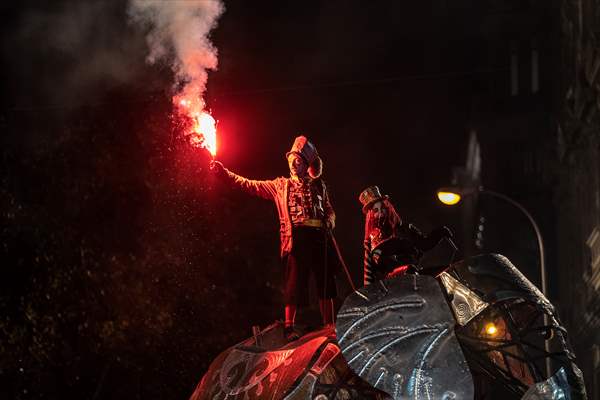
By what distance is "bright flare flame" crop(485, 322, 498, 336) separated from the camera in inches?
283

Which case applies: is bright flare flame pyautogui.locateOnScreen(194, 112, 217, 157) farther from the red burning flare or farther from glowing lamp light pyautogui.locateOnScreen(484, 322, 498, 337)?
glowing lamp light pyautogui.locateOnScreen(484, 322, 498, 337)

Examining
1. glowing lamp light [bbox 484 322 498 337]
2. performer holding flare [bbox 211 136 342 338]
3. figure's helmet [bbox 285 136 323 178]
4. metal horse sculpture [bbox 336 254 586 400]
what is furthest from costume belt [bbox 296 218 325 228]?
glowing lamp light [bbox 484 322 498 337]

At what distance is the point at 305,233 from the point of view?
858cm

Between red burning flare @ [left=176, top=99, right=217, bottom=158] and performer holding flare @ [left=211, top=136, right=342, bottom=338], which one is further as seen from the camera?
red burning flare @ [left=176, top=99, right=217, bottom=158]

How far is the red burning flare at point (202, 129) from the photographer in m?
9.19

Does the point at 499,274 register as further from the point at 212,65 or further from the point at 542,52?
the point at 542,52

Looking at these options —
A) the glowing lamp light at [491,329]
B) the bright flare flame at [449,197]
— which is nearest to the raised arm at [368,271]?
the glowing lamp light at [491,329]

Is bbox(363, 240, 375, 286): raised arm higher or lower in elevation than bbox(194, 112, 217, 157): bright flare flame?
lower

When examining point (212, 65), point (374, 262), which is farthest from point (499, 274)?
point (212, 65)

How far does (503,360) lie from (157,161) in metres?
13.7

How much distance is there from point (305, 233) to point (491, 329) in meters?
2.21

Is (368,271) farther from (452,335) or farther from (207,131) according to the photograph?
(207,131)

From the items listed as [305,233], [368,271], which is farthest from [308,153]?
[368,271]

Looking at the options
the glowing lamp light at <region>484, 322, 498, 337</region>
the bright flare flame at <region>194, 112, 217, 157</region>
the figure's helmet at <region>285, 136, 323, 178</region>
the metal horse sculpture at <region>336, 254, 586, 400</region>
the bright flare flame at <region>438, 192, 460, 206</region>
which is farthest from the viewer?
the bright flare flame at <region>438, 192, 460, 206</region>
